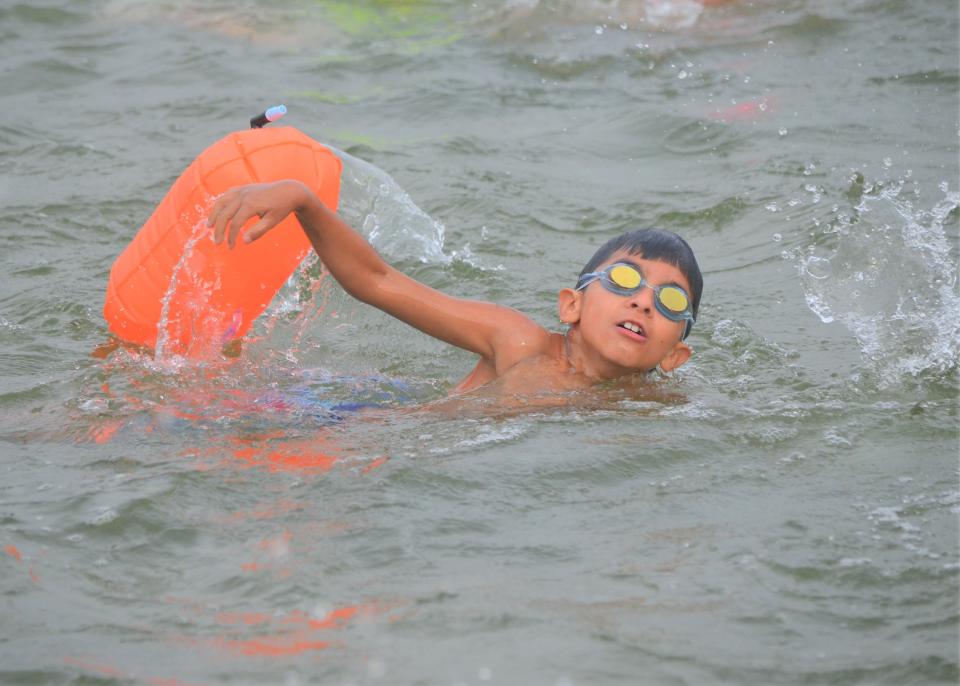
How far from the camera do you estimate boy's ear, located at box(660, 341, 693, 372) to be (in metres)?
5.52

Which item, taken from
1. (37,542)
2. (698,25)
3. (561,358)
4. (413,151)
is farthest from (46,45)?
(37,542)

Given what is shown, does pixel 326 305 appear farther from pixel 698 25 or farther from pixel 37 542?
pixel 698 25

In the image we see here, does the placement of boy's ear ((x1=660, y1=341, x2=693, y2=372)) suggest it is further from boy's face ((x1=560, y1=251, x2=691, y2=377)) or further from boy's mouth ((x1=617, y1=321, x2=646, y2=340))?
boy's mouth ((x1=617, y1=321, x2=646, y2=340))

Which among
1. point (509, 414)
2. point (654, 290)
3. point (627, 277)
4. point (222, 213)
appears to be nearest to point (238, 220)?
point (222, 213)

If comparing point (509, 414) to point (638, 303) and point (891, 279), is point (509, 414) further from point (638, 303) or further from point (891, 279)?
point (891, 279)

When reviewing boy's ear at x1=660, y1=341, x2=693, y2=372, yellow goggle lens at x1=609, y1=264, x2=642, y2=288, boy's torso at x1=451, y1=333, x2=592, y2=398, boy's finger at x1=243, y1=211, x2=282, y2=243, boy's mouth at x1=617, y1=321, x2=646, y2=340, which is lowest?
boy's torso at x1=451, y1=333, x2=592, y2=398

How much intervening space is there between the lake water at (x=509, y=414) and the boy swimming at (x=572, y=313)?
23 centimetres

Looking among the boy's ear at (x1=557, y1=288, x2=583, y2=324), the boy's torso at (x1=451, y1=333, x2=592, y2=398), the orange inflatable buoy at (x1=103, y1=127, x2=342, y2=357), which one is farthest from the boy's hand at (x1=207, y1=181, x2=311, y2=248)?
the boy's ear at (x1=557, y1=288, x2=583, y2=324)

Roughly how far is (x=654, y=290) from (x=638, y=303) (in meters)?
0.09

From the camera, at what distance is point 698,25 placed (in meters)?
12.1

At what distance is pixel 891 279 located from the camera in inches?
271

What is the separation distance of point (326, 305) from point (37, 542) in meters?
3.03

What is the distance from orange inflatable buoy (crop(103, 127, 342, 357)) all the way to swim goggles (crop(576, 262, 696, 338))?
1.46 metres

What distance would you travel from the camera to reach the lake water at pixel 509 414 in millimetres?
3539
